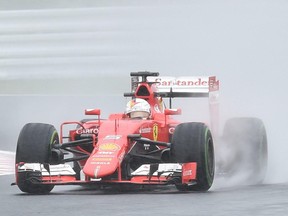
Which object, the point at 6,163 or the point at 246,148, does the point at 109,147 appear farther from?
the point at 6,163

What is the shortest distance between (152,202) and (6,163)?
24.6ft

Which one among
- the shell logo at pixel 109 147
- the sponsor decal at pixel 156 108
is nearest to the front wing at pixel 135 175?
the shell logo at pixel 109 147

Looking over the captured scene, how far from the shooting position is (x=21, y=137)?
53.0ft

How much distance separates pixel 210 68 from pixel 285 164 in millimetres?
11630

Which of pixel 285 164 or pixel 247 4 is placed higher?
pixel 247 4

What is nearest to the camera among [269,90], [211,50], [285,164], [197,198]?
[197,198]

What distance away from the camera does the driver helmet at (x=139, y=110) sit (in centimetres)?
1750

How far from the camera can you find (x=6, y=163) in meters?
21.5

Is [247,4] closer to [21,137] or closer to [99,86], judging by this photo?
[99,86]

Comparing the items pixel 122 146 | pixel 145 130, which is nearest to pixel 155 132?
pixel 145 130

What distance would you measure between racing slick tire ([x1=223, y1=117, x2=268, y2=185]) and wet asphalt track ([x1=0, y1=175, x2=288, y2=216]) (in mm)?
1575

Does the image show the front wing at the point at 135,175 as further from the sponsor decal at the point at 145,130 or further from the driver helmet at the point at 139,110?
the driver helmet at the point at 139,110

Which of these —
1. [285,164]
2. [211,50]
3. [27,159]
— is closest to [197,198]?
[27,159]

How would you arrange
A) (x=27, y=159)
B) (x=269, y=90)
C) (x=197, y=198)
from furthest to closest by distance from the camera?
(x=269, y=90), (x=27, y=159), (x=197, y=198)
